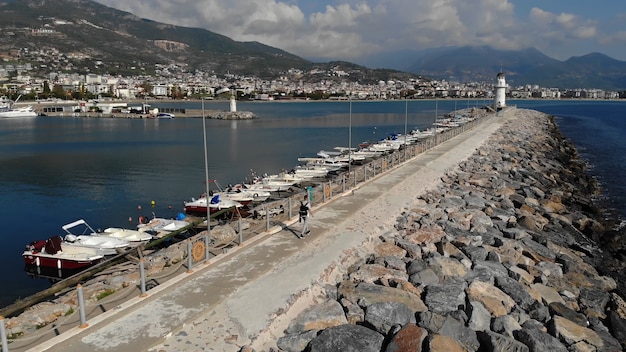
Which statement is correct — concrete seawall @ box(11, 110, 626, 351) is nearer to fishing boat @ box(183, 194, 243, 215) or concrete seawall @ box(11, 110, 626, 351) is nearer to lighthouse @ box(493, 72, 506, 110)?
fishing boat @ box(183, 194, 243, 215)

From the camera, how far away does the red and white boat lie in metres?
21.1

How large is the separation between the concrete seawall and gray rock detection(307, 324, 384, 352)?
33 millimetres

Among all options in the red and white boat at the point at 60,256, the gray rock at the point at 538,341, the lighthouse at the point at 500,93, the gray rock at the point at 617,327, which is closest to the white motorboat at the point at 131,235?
the red and white boat at the point at 60,256

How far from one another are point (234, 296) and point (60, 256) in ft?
45.3

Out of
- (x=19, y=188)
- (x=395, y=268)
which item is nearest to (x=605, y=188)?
(x=395, y=268)

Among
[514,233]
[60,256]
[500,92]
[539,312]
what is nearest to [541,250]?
[514,233]

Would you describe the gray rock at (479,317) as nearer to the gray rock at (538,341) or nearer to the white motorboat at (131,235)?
the gray rock at (538,341)

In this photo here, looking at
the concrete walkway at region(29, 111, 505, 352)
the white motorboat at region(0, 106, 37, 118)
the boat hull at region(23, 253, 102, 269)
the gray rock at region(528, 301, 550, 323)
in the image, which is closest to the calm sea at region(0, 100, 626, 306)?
the boat hull at region(23, 253, 102, 269)

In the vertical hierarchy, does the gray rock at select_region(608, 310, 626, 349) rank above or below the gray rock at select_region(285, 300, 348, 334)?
below

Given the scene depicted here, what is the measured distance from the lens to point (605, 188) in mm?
36688

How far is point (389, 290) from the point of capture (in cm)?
1230

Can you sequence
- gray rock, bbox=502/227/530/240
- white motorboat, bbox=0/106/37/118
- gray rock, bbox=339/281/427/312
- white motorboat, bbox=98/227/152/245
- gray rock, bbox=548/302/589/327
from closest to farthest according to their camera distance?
gray rock, bbox=339/281/427/312 < gray rock, bbox=548/302/589/327 < gray rock, bbox=502/227/530/240 < white motorboat, bbox=98/227/152/245 < white motorboat, bbox=0/106/37/118

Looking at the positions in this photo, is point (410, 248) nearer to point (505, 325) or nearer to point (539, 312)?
point (539, 312)

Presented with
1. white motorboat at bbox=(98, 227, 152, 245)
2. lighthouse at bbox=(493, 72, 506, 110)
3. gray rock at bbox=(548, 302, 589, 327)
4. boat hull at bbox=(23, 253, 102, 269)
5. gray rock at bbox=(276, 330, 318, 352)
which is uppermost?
lighthouse at bbox=(493, 72, 506, 110)
